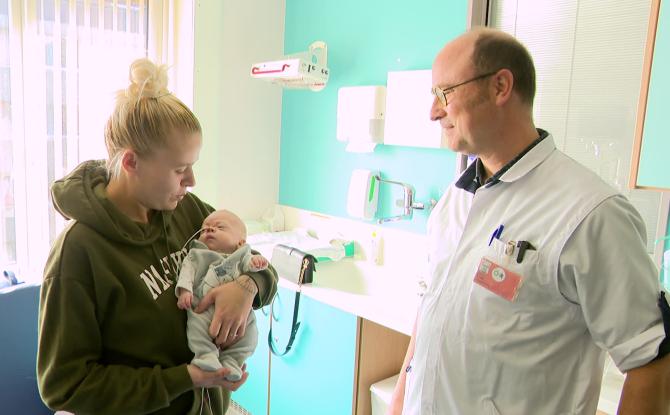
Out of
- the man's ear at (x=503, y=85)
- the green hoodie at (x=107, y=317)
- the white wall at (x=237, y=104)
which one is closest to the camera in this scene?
the green hoodie at (x=107, y=317)

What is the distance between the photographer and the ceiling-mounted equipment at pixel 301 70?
2785mm

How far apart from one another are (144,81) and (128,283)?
1.39 ft

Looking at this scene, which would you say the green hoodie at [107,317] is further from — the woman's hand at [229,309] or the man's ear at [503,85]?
the man's ear at [503,85]

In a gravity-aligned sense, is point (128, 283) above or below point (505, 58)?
below

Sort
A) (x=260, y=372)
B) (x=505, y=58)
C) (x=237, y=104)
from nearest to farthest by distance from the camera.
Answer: (x=505, y=58)
(x=260, y=372)
(x=237, y=104)

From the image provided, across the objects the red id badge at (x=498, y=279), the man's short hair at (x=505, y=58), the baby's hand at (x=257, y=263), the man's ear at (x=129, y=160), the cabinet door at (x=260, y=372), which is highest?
the man's short hair at (x=505, y=58)

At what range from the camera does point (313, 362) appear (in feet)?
7.90

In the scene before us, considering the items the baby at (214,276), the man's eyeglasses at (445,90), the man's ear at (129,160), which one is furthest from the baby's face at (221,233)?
the man's eyeglasses at (445,90)

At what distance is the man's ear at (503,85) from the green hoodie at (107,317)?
0.86 metres

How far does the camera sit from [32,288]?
172cm

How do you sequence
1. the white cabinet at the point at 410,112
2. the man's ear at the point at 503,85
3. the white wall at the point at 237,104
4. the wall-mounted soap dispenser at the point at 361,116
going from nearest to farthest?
the man's ear at the point at 503,85 < the white cabinet at the point at 410,112 < the wall-mounted soap dispenser at the point at 361,116 < the white wall at the point at 237,104

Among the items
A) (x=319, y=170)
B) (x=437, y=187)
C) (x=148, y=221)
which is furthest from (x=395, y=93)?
(x=148, y=221)

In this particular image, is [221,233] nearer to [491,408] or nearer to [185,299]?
[185,299]

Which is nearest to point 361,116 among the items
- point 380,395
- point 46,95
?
point 380,395
